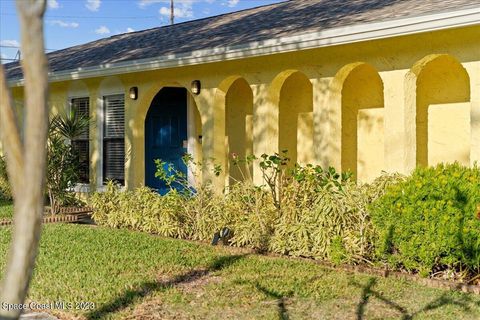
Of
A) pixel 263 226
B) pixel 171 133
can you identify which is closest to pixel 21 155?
pixel 263 226

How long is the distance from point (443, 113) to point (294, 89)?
3.26m

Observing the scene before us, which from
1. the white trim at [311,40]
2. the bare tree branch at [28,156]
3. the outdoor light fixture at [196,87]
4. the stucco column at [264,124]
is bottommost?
the bare tree branch at [28,156]

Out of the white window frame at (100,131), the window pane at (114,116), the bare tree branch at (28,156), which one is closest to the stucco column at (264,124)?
the window pane at (114,116)

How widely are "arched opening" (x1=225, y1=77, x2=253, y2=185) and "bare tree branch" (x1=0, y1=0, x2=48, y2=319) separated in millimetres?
10528

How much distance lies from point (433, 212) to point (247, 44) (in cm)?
401

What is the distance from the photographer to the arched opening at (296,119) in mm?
11258

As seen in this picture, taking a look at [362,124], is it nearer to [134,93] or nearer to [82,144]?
[134,93]

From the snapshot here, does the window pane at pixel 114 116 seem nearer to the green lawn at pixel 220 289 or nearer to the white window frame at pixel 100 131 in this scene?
the white window frame at pixel 100 131

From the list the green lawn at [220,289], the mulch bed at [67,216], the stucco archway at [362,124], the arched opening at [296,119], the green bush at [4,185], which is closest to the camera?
the green lawn at [220,289]

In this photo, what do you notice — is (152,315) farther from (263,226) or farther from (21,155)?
(21,155)

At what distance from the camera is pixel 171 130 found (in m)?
13.5

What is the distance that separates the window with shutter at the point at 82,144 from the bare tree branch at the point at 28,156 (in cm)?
1205

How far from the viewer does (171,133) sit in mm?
13508

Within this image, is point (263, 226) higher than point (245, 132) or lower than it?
lower
